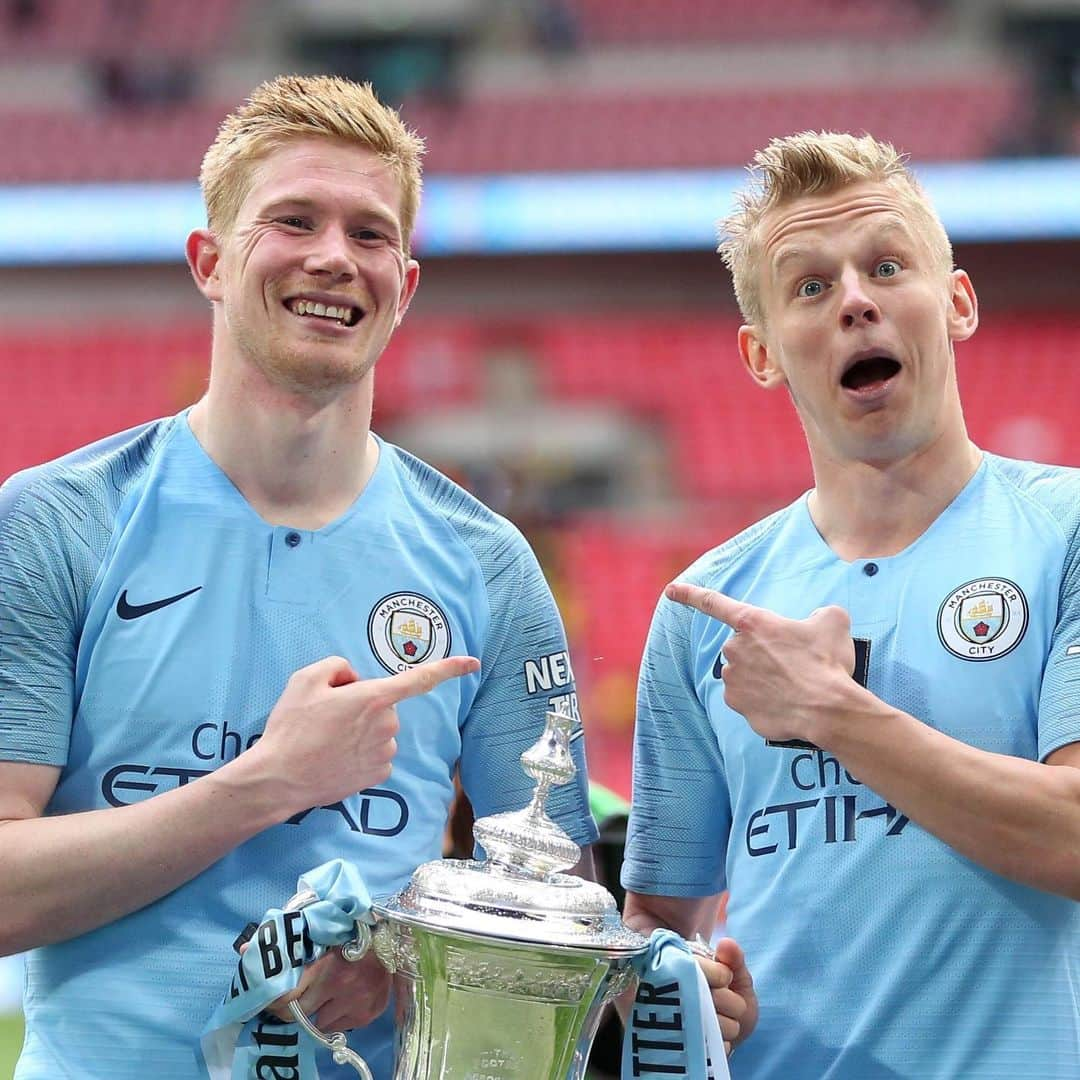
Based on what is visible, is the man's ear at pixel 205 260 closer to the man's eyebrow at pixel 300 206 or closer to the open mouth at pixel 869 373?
the man's eyebrow at pixel 300 206

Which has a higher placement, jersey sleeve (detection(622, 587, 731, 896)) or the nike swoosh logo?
the nike swoosh logo

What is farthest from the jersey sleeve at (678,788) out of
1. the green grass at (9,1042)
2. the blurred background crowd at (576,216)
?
the blurred background crowd at (576,216)

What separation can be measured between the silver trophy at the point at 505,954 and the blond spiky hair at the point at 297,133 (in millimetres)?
930


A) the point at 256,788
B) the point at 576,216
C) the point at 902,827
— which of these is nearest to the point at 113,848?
the point at 256,788

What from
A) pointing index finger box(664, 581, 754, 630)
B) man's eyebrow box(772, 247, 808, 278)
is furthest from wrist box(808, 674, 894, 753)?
man's eyebrow box(772, 247, 808, 278)

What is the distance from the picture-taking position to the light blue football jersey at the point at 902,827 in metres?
2.19

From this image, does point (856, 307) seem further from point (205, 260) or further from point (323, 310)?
point (205, 260)

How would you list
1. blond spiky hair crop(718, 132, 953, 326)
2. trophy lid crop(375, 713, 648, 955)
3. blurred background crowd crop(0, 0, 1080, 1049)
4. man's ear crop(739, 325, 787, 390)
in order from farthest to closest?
blurred background crowd crop(0, 0, 1080, 1049), man's ear crop(739, 325, 787, 390), blond spiky hair crop(718, 132, 953, 326), trophy lid crop(375, 713, 648, 955)

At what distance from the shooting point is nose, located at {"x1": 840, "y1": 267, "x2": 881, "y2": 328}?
2389 millimetres

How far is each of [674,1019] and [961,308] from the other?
117 cm

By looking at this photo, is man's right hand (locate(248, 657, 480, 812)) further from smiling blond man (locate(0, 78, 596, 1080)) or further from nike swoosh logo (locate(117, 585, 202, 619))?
nike swoosh logo (locate(117, 585, 202, 619))

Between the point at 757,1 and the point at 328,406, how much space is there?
13407mm

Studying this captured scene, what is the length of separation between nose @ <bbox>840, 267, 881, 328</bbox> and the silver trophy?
2.55ft

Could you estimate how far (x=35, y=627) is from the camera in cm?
223
